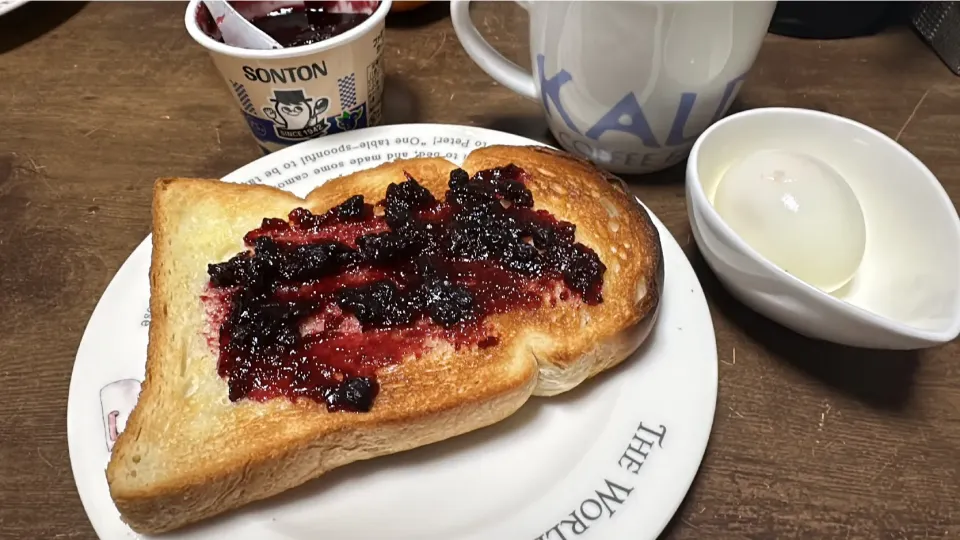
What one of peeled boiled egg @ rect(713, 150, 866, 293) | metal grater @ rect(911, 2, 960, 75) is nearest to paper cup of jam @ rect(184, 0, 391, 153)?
peeled boiled egg @ rect(713, 150, 866, 293)

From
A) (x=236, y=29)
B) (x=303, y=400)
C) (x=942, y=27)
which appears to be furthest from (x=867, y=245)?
(x=236, y=29)

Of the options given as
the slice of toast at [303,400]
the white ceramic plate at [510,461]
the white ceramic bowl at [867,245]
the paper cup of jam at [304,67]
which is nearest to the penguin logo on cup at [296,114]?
the paper cup of jam at [304,67]

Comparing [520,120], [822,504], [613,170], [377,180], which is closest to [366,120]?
[377,180]

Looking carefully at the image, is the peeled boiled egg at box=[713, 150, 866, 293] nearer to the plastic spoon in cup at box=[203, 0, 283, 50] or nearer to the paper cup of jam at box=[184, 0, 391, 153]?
the paper cup of jam at box=[184, 0, 391, 153]

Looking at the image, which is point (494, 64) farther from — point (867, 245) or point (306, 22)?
point (867, 245)

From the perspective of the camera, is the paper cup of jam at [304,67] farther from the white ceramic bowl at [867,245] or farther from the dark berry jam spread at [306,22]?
the white ceramic bowl at [867,245]

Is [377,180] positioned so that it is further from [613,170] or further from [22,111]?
[22,111]
